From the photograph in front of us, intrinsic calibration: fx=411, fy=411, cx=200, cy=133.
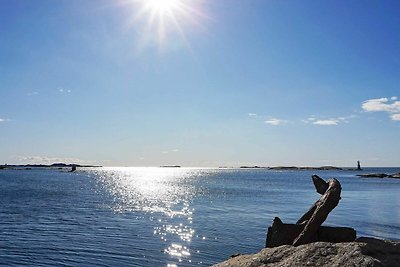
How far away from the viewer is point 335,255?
10.9 metres

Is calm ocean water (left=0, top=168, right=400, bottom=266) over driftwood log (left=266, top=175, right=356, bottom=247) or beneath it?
beneath

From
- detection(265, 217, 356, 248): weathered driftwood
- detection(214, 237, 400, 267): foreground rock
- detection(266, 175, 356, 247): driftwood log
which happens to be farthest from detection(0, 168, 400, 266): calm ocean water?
detection(214, 237, 400, 267): foreground rock

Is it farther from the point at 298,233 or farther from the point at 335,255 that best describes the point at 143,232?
the point at 335,255

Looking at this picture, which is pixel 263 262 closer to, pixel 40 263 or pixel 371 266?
pixel 371 266

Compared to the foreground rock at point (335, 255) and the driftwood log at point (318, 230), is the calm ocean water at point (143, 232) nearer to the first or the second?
the driftwood log at point (318, 230)

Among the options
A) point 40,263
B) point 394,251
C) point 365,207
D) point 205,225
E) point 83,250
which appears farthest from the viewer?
point 365,207

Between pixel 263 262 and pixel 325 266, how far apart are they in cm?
197

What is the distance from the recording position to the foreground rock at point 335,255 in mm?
10406

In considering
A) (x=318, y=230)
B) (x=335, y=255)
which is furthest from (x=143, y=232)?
(x=335, y=255)

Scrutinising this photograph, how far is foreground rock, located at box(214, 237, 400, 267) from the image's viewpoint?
10406 millimetres

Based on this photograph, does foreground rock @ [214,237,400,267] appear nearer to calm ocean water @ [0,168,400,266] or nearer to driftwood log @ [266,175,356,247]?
driftwood log @ [266,175,356,247]

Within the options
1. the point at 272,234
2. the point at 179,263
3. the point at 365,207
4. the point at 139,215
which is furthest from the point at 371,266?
the point at 365,207

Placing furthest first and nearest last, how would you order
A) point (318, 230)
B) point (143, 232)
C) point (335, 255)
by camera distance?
point (143, 232) < point (318, 230) < point (335, 255)

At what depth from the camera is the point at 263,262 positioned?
1188cm
